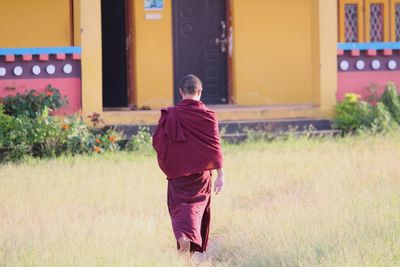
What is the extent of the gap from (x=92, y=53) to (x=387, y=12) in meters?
4.84

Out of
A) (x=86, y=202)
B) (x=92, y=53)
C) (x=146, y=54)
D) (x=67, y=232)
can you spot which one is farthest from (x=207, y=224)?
(x=146, y=54)

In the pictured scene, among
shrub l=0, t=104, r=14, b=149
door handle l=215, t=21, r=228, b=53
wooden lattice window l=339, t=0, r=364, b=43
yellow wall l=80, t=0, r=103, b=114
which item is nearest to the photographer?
shrub l=0, t=104, r=14, b=149

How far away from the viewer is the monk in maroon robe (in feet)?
29.5

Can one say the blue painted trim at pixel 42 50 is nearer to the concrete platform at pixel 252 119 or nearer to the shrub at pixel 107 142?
the concrete platform at pixel 252 119

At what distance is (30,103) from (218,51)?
12.7ft

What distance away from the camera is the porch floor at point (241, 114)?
614 inches

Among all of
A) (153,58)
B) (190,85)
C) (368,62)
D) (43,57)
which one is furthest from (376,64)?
(190,85)

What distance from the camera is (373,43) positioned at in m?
16.5

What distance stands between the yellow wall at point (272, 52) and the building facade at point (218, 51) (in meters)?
0.02

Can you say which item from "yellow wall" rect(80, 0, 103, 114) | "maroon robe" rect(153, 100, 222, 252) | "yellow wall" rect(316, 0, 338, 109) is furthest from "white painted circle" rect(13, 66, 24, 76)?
"maroon robe" rect(153, 100, 222, 252)

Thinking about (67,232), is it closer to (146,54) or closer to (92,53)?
(92,53)

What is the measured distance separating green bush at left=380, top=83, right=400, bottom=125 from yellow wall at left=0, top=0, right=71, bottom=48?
198 inches

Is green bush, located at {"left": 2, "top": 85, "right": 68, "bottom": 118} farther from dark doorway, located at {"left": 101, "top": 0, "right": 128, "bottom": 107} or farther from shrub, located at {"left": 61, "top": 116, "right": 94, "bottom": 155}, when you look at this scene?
dark doorway, located at {"left": 101, "top": 0, "right": 128, "bottom": 107}

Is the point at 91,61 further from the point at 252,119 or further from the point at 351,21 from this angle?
the point at 351,21
